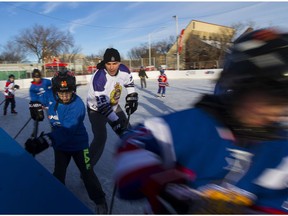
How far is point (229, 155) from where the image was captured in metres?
0.91

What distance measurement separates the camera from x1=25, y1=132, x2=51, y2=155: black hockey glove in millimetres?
2266

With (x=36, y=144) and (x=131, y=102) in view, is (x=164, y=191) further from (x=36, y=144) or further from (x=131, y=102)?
(x=131, y=102)

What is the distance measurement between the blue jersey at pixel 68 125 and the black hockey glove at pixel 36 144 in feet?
0.69

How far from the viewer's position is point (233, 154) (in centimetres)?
91

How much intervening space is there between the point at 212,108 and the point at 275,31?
0.34 m

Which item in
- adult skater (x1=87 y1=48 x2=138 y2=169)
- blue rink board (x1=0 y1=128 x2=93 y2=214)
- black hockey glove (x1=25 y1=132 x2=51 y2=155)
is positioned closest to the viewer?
blue rink board (x1=0 y1=128 x2=93 y2=214)

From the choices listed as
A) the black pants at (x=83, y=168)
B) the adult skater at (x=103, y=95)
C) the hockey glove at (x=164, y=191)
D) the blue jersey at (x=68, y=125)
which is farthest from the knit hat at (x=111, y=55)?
the hockey glove at (x=164, y=191)

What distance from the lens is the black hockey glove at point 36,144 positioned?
2266 mm

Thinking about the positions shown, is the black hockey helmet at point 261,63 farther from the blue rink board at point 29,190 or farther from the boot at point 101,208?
the boot at point 101,208

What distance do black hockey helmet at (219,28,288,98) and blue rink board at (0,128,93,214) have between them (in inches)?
35.6

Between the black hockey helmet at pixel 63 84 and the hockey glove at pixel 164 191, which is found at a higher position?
the black hockey helmet at pixel 63 84

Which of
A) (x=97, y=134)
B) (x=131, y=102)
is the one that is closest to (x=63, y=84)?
(x=97, y=134)

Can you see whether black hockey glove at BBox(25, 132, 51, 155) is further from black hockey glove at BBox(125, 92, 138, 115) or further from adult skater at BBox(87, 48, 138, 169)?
black hockey glove at BBox(125, 92, 138, 115)

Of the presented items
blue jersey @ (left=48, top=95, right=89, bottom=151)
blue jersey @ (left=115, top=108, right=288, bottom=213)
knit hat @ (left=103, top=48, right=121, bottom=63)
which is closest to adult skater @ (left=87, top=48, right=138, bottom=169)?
knit hat @ (left=103, top=48, right=121, bottom=63)
